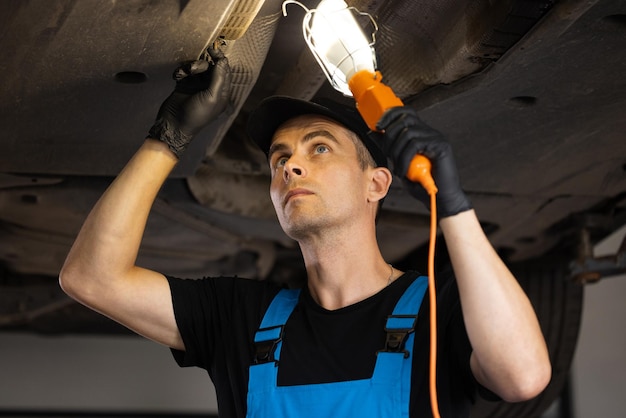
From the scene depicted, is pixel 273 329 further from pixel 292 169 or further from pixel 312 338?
pixel 292 169

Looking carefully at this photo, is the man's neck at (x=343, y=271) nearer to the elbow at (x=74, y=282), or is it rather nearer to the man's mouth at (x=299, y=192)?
the man's mouth at (x=299, y=192)

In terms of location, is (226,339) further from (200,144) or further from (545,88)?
(545,88)

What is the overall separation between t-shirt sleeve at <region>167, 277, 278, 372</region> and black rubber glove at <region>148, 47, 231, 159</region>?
29cm

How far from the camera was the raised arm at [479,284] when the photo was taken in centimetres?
147

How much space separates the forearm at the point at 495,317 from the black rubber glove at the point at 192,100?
613mm

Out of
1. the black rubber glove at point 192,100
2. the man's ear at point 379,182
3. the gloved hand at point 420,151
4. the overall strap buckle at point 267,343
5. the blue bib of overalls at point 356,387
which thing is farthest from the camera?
the man's ear at point 379,182

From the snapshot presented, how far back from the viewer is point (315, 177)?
1888mm

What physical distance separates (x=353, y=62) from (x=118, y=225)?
0.59 metres

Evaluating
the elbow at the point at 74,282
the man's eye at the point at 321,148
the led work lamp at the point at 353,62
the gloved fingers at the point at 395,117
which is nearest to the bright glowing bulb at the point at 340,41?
the led work lamp at the point at 353,62

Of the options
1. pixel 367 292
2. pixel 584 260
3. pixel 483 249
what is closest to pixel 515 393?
pixel 483 249

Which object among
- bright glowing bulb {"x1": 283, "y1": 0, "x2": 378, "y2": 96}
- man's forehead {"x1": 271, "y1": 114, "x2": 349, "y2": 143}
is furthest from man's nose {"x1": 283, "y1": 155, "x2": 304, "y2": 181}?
bright glowing bulb {"x1": 283, "y1": 0, "x2": 378, "y2": 96}

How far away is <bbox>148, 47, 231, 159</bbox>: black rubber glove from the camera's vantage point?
1.91 metres

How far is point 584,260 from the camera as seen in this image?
322 centimetres

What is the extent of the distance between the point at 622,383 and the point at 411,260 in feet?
10.2
